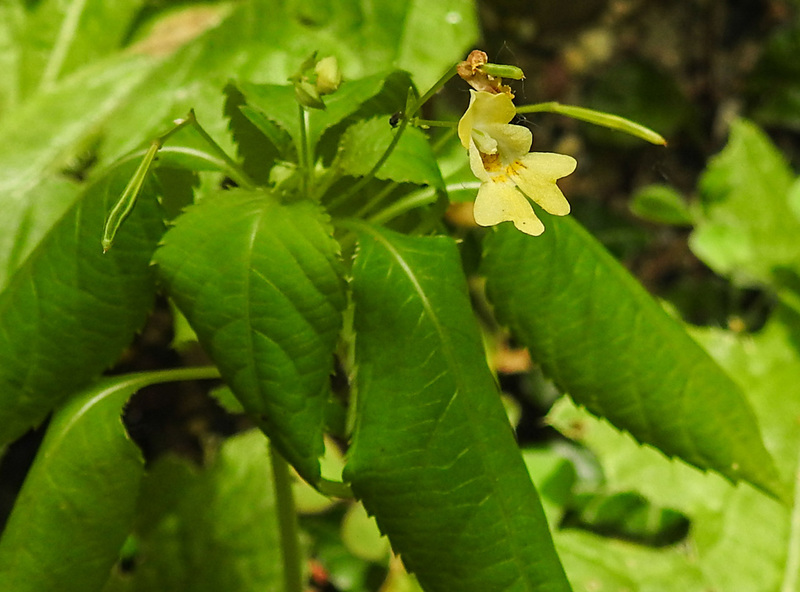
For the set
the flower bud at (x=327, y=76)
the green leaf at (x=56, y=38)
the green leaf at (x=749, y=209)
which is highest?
the flower bud at (x=327, y=76)

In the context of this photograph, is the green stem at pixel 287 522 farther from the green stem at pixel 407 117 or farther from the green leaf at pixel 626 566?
the green leaf at pixel 626 566

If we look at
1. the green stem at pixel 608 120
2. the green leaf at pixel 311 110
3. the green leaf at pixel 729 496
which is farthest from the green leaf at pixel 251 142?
the green leaf at pixel 729 496

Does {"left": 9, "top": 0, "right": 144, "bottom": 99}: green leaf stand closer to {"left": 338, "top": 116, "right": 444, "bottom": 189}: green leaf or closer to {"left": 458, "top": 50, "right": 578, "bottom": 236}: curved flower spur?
{"left": 338, "top": 116, "right": 444, "bottom": 189}: green leaf

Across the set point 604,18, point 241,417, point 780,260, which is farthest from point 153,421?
point 604,18

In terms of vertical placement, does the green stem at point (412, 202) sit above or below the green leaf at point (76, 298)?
below

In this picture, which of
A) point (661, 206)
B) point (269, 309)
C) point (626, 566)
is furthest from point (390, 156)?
point (661, 206)

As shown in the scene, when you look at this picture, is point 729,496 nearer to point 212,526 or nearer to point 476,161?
point 212,526

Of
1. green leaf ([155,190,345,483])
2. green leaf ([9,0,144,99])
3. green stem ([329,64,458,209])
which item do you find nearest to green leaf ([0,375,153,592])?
green leaf ([155,190,345,483])
